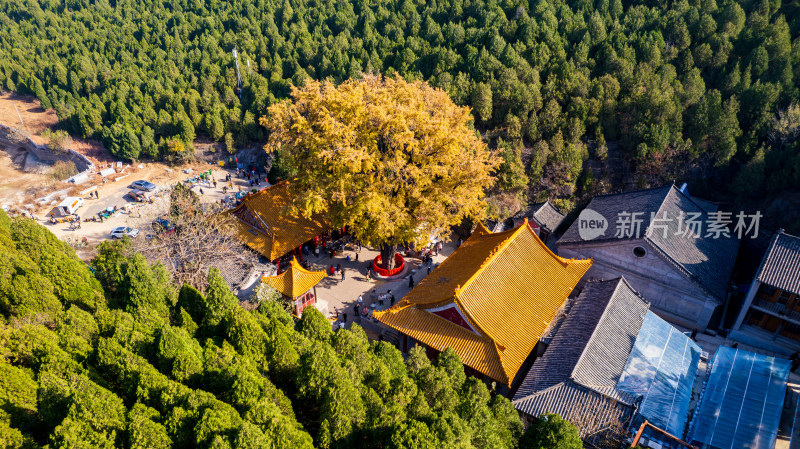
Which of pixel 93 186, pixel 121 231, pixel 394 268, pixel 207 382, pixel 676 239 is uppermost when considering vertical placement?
pixel 676 239

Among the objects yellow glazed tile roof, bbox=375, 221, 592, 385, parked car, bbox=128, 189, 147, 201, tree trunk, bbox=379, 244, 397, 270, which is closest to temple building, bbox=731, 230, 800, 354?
yellow glazed tile roof, bbox=375, 221, 592, 385

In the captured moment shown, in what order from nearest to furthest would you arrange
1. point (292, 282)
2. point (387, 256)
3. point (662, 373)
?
point (662, 373) → point (292, 282) → point (387, 256)

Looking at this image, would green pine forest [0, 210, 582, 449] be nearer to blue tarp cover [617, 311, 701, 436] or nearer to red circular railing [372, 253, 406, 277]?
blue tarp cover [617, 311, 701, 436]

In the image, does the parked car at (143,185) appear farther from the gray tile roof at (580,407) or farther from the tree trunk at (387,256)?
the gray tile roof at (580,407)

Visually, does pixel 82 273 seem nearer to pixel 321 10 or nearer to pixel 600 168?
pixel 600 168

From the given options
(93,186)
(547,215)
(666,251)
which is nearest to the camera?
(666,251)

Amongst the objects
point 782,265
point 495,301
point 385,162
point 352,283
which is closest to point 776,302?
point 782,265

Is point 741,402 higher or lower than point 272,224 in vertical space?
lower

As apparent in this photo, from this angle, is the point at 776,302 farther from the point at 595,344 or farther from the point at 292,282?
the point at 292,282
